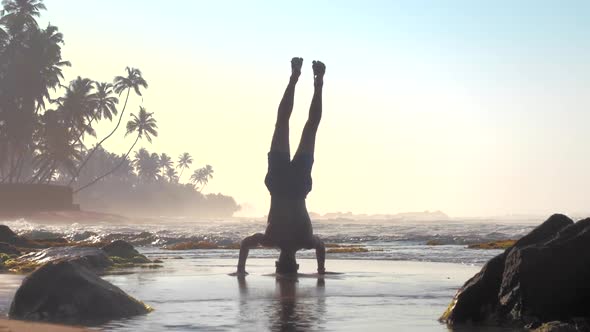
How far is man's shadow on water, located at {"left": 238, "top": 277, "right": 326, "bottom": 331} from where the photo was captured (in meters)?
8.66

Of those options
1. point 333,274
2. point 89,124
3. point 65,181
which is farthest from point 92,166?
point 333,274

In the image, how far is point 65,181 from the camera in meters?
129

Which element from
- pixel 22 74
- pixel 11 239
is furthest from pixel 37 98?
pixel 11 239

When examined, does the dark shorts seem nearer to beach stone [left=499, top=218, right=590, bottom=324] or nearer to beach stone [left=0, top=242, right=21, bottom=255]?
beach stone [left=499, top=218, right=590, bottom=324]

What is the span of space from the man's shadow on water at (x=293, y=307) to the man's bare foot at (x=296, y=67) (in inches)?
149

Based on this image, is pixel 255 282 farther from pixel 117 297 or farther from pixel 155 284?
pixel 117 297

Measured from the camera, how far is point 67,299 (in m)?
9.51

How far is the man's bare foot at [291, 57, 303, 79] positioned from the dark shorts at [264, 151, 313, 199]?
54.9 inches

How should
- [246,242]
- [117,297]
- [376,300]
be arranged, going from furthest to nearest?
[246,242] < [376,300] < [117,297]

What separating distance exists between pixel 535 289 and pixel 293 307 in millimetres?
2977

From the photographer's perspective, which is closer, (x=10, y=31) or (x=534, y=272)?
(x=534, y=272)

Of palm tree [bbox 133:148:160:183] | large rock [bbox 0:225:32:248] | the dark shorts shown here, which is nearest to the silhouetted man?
the dark shorts

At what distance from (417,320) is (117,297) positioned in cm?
339

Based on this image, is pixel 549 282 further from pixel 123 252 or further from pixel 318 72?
pixel 123 252
